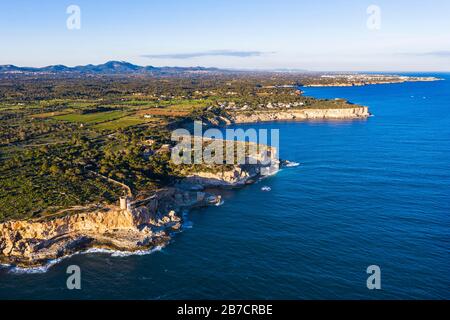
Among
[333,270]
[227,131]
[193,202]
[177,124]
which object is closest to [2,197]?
[193,202]

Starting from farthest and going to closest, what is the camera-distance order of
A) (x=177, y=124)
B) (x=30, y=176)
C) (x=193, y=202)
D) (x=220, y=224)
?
(x=177, y=124) → (x=193, y=202) → (x=30, y=176) → (x=220, y=224)

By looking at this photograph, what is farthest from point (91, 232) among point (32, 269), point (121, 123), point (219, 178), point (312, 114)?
point (312, 114)

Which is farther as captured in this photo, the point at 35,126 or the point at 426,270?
the point at 35,126

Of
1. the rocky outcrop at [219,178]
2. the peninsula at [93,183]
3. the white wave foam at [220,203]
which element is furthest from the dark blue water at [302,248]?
the peninsula at [93,183]

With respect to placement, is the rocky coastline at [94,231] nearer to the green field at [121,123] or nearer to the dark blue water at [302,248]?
the dark blue water at [302,248]

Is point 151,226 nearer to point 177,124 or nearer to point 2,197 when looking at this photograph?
point 2,197

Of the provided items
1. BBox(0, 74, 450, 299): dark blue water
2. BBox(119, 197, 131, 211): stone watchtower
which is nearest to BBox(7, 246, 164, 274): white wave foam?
BBox(0, 74, 450, 299): dark blue water

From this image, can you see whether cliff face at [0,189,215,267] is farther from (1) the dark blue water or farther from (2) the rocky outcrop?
(2) the rocky outcrop
